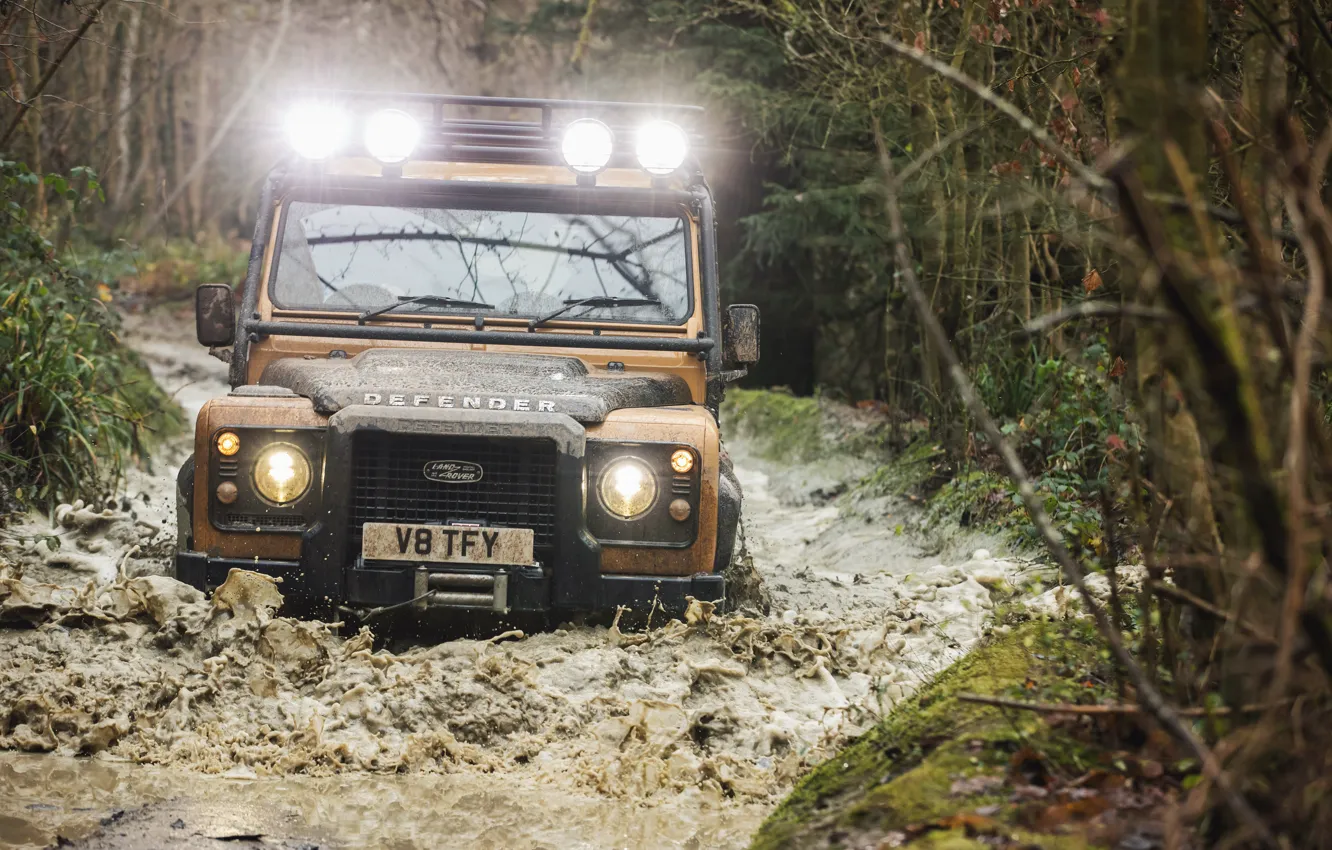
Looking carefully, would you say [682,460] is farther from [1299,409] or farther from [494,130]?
[1299,409]

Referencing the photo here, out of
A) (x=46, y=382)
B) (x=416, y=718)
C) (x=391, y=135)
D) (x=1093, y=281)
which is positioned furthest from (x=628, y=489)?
(x=46, y=382)

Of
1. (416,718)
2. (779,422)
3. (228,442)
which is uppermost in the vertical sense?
(779,422)

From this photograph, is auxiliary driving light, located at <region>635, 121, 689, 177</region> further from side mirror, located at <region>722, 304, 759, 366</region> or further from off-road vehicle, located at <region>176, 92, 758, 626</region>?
side mirror, located at <region>722, 304, 759, 366</region>

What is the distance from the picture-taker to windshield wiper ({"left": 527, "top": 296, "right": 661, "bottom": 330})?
18.8 feet

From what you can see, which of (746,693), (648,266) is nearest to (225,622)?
(746,693)

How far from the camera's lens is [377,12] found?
30.6 m

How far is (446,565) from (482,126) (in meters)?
2.31

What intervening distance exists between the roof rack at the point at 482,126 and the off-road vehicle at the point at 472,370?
0.01 m

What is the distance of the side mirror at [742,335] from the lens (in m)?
5.87

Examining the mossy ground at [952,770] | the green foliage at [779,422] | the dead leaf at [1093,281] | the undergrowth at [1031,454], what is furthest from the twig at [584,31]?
the mossy ground at [952,770]

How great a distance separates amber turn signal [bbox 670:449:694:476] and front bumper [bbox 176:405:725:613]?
31cm

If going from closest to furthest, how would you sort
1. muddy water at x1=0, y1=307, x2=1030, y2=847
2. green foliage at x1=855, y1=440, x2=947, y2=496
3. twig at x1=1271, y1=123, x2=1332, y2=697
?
twig at x1=1271, y1=123, x2=1332, y2=697 → muddy water at x1=0, y1=307, x2=1030, y2=847 → green foliage at x1=855, y1=440, x2=947, y2=496

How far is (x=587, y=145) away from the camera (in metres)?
5.85

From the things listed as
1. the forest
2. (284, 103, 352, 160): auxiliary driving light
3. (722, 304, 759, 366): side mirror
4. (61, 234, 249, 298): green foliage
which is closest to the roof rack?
(284, 103, 352, 160): auxiliary driving light
